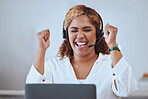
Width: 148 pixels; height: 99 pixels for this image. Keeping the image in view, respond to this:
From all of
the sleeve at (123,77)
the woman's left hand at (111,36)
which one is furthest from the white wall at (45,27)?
the sleeve at (123,77)

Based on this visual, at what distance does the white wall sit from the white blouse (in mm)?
535

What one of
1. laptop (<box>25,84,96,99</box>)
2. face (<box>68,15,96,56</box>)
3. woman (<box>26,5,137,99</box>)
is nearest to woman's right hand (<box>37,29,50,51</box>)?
woman (<box>26,5,137,99</box>)

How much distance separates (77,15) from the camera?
2332 millimetres

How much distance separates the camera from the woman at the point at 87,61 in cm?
188

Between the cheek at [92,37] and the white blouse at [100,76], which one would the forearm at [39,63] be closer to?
the white blouse at [100,76]

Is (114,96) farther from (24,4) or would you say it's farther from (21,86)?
(24,4)

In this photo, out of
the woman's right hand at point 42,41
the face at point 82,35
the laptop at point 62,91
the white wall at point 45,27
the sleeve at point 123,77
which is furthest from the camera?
the white wall at point 45,27

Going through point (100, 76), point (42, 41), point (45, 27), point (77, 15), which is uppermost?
point (77, 15)

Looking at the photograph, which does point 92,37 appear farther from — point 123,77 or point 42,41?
point 123,77

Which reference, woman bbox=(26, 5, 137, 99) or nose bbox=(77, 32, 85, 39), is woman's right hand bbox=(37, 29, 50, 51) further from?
nose bbox=(77, 32, 85, 39)

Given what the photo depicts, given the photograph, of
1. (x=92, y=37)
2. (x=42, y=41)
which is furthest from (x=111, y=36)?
(x=42, y=41)

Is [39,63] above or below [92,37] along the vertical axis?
below

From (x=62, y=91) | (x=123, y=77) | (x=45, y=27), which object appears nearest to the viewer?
(x=62, y=91)

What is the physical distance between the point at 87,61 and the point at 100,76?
10.1 inches
